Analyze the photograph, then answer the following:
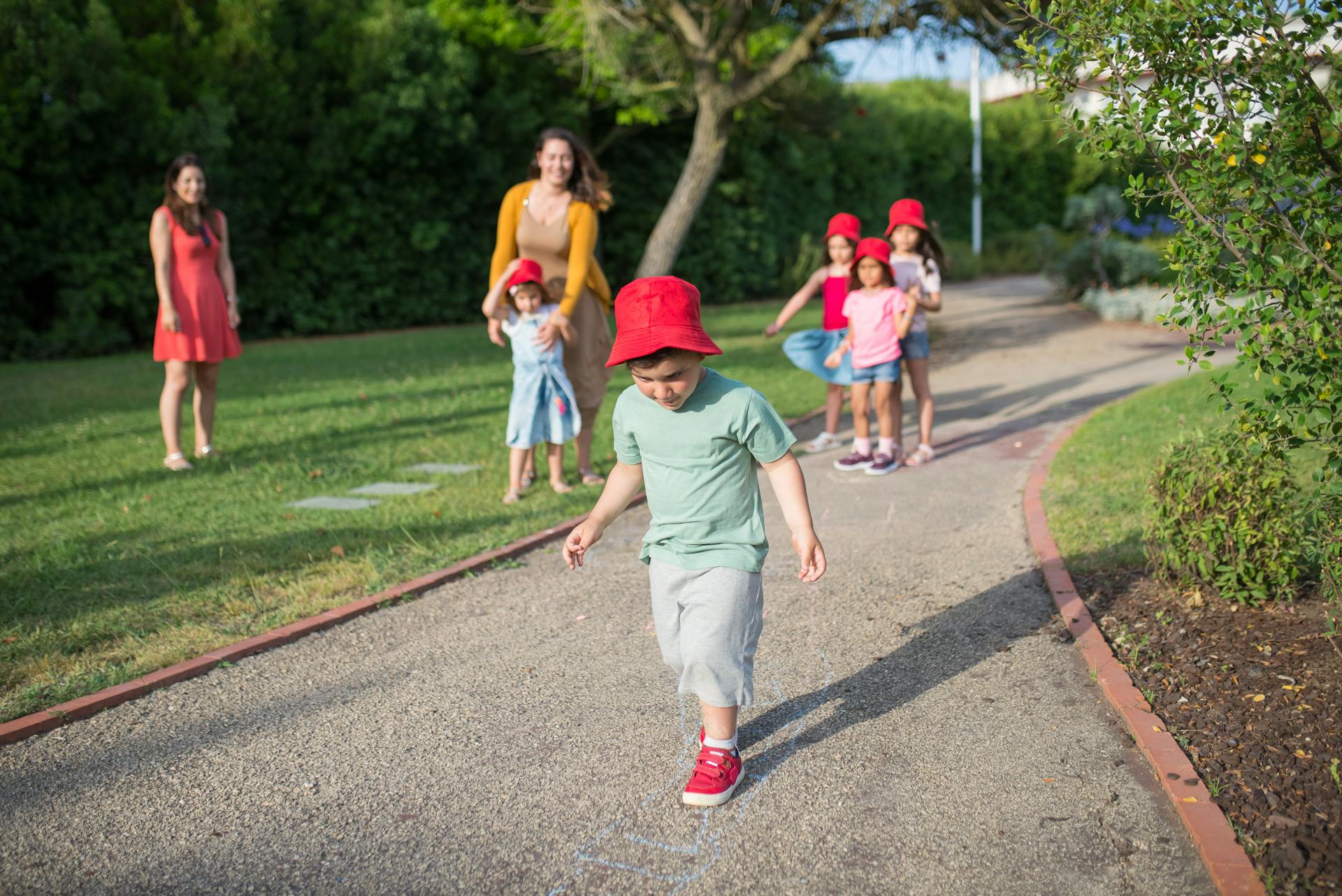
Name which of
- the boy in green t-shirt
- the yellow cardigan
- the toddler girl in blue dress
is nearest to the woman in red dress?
the yellow cardigan

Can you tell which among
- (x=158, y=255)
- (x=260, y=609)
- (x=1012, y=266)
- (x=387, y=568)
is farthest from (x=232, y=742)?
(x=1012, y=266)

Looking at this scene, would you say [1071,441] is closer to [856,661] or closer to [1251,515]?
[1251,515]

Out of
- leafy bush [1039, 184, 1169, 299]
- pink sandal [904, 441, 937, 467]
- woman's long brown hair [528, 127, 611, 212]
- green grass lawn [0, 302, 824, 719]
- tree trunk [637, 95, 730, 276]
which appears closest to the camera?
green grass lawn [0, 302, 824, 719]

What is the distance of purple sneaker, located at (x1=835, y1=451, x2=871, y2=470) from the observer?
782cm

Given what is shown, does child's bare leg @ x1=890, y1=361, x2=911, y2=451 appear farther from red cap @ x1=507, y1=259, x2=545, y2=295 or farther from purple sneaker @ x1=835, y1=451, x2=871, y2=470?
red cap @ x1=507, y1=259, x2=545, y2=295

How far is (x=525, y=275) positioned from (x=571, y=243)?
15.4 inches


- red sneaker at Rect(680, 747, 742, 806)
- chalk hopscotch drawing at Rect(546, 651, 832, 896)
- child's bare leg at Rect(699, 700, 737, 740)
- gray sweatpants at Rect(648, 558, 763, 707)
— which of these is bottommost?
chalk hopscotch drawing at Rect(546, 651, 832, 896)

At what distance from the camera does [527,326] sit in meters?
6.85

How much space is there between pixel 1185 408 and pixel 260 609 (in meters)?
7.63

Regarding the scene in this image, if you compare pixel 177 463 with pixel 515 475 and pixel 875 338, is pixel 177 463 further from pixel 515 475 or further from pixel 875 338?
pixel 875 338

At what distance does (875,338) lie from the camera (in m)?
7.55

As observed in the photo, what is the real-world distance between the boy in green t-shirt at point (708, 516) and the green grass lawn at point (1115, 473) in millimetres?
1575

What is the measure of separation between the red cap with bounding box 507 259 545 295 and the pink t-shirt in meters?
2.29

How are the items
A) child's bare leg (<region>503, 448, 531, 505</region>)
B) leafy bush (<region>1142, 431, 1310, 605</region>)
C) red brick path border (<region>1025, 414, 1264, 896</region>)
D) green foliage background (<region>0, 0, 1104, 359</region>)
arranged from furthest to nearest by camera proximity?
1. green foliage background (<region>0, 0, 1104, 359</region>)
2. child's bare leg (<region>503, 448, 531, 505</region>)
3. leafy bush (<region>1142, 431, 1310, 605</region>)
4. red brick path border (<region>1025, 414, 1264, 896</region>)
